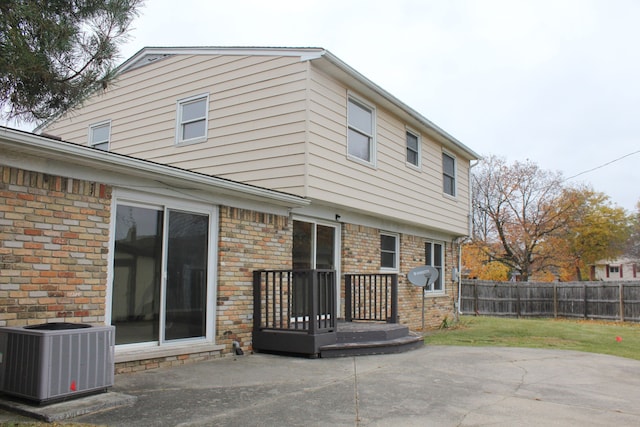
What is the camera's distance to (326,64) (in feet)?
31.6

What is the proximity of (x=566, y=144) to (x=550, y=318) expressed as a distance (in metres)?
22.7

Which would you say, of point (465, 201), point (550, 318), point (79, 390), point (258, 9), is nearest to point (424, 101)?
point (550, 318)

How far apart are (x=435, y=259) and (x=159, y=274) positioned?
993 cm

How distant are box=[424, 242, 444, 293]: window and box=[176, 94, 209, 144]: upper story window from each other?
6.85 meters

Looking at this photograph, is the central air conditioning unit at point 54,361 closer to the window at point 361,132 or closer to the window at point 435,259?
the window at point 361,132

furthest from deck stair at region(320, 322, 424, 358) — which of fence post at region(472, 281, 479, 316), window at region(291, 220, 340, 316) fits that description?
fence post at region(472, 281, 479, 316)

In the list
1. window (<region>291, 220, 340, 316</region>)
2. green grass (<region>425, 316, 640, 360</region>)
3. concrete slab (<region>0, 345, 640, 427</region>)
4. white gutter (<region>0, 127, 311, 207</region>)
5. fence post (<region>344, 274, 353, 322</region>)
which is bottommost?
green grass (<region>425, 316, 640, 360</region>)

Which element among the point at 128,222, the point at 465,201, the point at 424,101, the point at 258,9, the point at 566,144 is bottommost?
the point at 128,222

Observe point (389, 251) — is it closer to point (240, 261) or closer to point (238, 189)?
point (240, 261)

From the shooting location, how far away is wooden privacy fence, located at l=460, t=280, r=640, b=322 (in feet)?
70.8

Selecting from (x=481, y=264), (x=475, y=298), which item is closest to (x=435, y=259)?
(x=475, y=298)

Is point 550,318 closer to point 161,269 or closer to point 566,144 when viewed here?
point 161,269

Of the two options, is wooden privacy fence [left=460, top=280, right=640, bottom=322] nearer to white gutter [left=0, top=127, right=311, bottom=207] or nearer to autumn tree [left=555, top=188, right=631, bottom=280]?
autumn tree [left=555, top=188, right=631, bottom=280]

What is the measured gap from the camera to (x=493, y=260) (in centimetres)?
3406
